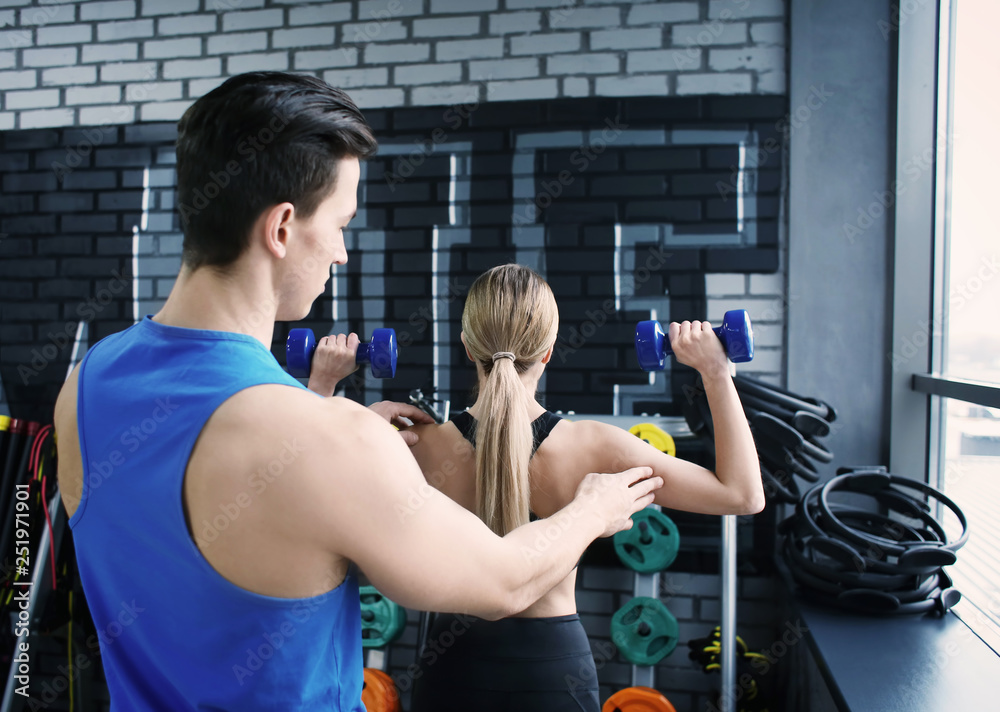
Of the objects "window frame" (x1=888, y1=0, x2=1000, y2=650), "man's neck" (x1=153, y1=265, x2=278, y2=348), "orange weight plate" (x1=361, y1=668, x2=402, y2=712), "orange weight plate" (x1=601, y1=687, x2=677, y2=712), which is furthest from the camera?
"window frame" (x1=888, y1=0, x2=1000, y2=650)

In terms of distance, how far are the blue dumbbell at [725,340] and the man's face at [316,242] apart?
2.80 ft

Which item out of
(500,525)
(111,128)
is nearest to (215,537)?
(500,525)

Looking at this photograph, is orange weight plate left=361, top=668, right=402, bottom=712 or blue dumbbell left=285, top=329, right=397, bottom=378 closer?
blue dumbbell left=285, top=329, right=397, bottom=378

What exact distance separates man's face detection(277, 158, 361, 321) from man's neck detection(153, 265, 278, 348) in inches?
1.4

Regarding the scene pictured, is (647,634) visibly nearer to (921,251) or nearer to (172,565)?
(921,251)

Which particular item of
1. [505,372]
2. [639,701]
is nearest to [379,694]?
[639,701]

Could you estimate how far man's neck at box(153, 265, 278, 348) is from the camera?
817 mm

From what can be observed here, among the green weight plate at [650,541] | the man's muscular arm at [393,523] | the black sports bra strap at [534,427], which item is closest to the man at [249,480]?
the man's muscular arm at [393,523]

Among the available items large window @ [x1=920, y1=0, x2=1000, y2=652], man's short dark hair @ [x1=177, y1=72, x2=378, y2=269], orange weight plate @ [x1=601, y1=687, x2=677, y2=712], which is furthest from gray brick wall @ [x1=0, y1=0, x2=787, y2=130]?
orange weight plate @ [x1=601, y1=687, x2=677, y2=712]

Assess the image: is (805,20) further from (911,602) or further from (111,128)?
(111,128)

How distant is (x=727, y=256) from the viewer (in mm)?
2713

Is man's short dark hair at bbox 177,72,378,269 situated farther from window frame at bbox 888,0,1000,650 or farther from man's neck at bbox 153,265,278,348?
window frame at bbox 888,0,1000,650

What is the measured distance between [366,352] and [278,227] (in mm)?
915

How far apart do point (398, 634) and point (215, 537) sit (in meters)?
2.04
